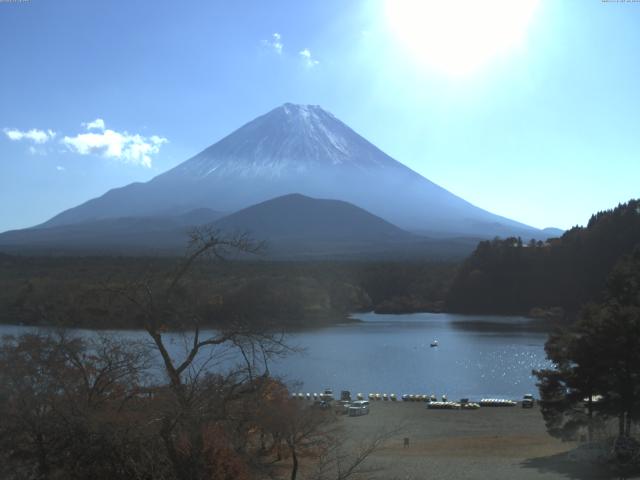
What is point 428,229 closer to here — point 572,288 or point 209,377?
point 572,288

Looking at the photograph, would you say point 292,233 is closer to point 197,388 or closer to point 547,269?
point 547,269

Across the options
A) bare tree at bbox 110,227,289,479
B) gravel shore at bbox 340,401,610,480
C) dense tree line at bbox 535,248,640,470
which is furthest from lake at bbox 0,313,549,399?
bare tree at bbox 110,227,289,479

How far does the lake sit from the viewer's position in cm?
1947

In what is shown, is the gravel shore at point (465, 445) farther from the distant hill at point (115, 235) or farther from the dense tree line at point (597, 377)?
the distant hill at point (115, 235)

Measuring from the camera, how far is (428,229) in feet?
320

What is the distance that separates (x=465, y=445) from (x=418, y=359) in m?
13.2

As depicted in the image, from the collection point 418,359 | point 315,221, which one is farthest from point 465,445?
point 315,221

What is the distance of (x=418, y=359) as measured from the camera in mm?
24750

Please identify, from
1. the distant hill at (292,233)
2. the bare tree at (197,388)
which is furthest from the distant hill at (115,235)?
the bare tree at (197,388)

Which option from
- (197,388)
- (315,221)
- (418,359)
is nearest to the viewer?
(197,388)

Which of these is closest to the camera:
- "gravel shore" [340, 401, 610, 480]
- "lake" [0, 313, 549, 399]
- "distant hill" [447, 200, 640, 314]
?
"gravel shore" [340, 401, 610, 480]

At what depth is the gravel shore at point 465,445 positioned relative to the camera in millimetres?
8438

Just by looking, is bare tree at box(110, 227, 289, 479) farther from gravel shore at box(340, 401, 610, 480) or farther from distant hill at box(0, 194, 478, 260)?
distant hill at box(0, 194, 478, 260)

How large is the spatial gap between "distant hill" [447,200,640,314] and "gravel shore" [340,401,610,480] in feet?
91.4
